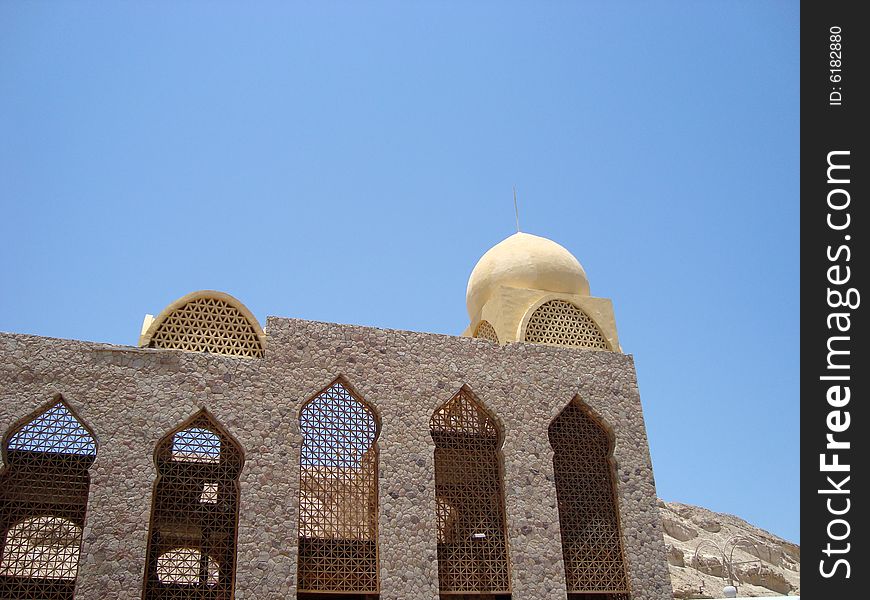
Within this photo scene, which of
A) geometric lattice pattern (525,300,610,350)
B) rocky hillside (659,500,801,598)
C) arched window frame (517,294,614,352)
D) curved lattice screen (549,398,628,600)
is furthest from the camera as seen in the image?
rocky hillside (659,500,801,598)

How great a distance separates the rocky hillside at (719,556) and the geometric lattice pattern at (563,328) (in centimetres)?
1015

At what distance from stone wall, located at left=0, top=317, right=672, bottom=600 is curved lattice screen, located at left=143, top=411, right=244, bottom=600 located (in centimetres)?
27

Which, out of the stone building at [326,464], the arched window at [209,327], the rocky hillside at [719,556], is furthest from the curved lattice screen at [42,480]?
the rocky hillside at [719,556]

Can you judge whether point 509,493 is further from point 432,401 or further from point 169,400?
point 169,400

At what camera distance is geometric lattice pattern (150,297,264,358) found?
36.7ft

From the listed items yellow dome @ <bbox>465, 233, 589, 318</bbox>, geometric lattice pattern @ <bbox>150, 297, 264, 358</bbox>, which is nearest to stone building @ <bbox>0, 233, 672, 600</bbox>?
geometric lattice pattern @ <bbox>150, 297, 264, 358</bbox>

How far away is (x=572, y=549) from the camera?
1183 cm

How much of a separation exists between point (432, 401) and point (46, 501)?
5.37 meters

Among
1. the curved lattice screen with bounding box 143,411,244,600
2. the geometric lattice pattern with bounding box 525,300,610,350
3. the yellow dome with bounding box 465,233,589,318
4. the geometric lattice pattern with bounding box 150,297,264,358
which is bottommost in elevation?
the curved lattice screen with bounding box 143,411,244,600

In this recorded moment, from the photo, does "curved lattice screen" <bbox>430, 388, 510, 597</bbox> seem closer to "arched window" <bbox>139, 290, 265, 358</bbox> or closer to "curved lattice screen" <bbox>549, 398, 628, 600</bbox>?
"curved lattice screen" <bbox>549, 398, 628, 600</bbox>

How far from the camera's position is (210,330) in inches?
449

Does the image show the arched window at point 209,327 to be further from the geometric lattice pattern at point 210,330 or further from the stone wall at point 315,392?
the stone wall at point 315,392

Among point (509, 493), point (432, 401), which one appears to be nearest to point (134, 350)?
point (432, 401)
